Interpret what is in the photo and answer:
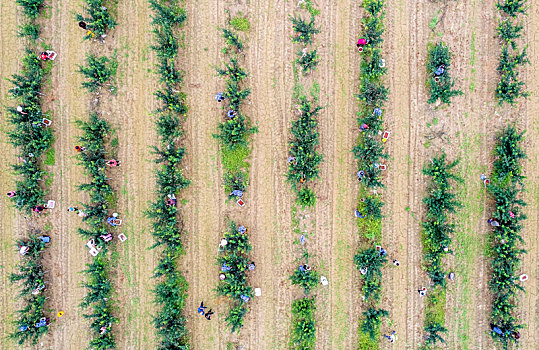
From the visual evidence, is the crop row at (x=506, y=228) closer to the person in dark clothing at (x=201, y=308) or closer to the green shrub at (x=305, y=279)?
the green shrub at (x=305, y=279)

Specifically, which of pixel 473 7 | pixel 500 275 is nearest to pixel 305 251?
pixel 500 275

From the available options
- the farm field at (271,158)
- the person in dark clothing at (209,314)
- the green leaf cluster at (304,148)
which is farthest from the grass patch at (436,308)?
the person in dark clothing at (209,314)

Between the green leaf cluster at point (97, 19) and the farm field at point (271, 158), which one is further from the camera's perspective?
the farm field at point (271, 158)

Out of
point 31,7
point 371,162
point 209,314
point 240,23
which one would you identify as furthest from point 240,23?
point 209,314

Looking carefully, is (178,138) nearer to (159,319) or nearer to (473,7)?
(159,319)

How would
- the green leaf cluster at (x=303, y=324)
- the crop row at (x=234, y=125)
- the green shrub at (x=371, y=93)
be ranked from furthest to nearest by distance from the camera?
1. the green leaf cluster at (x=303, y=324)
2. the green shrub at (x=371, y=93)
3. the crop row at (x=234, y=125)

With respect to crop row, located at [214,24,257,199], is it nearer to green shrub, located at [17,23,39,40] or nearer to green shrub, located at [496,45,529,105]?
green shrub, located at [17,23,39,40]
